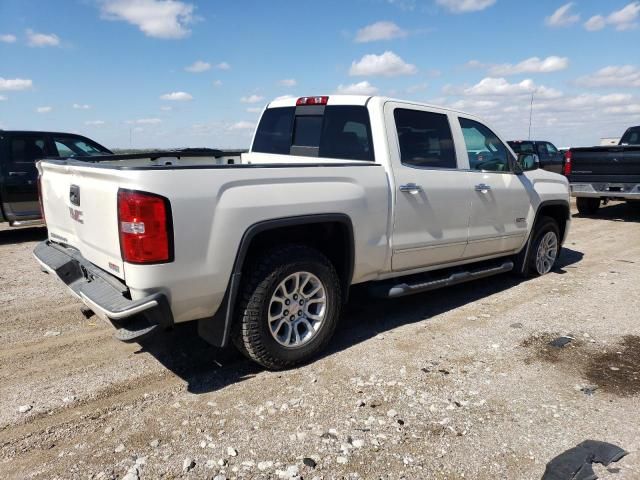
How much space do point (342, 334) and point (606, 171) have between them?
8769mm

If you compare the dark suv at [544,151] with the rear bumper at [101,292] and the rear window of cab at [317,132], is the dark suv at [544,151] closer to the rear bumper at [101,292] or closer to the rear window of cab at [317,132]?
the rear window of cab at [317,132]

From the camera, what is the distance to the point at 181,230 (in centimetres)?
291

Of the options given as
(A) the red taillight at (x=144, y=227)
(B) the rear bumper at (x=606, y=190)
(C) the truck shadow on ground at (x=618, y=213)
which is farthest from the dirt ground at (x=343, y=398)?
(C) the truck shadow on ground at (x=618, y=213)

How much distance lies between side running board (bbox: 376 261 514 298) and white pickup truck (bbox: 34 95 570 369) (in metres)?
0.02

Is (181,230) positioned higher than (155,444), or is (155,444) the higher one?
(181,230)

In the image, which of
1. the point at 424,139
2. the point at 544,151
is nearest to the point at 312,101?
the point at 424,139

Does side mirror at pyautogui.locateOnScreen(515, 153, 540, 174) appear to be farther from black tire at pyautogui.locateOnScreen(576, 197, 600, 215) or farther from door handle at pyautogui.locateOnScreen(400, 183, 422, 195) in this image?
black tire at pyautogui.locateOnScreen(576, 197, 600, 215)

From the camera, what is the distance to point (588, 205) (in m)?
12.2

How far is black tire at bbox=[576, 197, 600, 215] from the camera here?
12180 millimetres

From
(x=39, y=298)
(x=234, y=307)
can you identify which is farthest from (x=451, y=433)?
(x=39, y=298)

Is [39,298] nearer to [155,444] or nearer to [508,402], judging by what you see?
[155,444]

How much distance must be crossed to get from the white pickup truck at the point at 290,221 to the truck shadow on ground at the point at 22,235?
198 inches

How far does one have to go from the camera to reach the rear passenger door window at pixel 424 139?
4316mm

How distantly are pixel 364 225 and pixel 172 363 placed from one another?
1.79 meters
